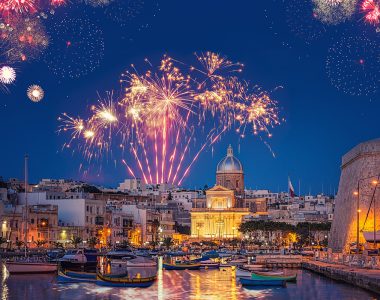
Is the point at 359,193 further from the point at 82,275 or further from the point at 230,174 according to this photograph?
the point at 230,174

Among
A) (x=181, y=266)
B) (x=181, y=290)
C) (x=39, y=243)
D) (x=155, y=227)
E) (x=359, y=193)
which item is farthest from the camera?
(x=155, y=227)

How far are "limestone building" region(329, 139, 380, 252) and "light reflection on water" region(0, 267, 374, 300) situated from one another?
648 centimetres

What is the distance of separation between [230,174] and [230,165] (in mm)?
1669

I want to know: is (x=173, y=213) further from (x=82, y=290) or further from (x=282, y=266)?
(x=82, y=290)

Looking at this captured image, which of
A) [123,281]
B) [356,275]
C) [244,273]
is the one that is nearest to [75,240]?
[244,273]

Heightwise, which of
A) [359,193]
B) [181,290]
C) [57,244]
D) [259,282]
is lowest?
[181,290]

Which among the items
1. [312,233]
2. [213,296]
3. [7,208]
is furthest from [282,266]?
[312,233]

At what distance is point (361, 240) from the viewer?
55969 millimetres

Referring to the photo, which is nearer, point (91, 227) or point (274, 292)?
point (274, 292)

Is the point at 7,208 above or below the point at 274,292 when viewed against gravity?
above

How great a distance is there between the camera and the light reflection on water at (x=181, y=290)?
4078 centimetres

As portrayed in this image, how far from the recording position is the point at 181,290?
4469 centimetres

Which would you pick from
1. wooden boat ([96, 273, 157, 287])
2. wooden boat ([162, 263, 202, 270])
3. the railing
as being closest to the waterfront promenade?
the railing

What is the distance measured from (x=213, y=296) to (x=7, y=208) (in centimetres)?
4509
